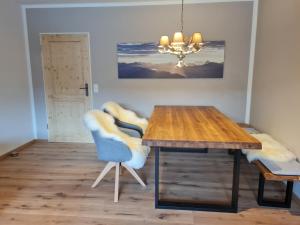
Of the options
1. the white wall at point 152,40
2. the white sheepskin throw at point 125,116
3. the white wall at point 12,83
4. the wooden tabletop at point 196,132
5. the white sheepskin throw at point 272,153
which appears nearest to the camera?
the wooden tabletop at point 196,132

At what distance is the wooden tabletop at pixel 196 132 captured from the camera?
2047mm

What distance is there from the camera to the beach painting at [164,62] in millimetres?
4039

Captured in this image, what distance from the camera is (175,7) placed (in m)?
3.99

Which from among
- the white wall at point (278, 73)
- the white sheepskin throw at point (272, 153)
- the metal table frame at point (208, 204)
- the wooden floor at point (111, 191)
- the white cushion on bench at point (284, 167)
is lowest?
the wooden floor at point (111, 191)

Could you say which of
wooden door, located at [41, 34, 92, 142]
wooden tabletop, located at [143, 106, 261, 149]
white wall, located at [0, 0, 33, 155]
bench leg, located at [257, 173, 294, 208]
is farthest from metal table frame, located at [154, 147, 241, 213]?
white wall, located at [0, 0, 33, 155]

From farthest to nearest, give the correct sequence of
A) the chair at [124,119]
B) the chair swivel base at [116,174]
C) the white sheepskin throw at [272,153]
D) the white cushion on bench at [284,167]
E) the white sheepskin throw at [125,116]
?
the white sheepskin throw at [125,116] → the chair at [124,119] → the chair swivel base at [116,174] → the white sheepskin throw at [272,153] → the white cushion on bench at [284,167]

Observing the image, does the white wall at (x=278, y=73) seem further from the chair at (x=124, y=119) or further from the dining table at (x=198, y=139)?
the chair at (x=124, y=119)

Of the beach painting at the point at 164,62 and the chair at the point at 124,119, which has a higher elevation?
the beach painting at the point at 164,62

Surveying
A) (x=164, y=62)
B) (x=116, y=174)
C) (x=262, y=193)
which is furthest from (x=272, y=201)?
(x=164, y=62)

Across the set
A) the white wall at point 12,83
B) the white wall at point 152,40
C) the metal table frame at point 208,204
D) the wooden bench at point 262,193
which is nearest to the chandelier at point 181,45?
the metal table frame at point 208,204

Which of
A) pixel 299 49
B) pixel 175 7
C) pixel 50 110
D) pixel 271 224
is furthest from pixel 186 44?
pixel 50 110

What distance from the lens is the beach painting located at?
13.3ft

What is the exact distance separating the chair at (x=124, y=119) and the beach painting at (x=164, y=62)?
0.82 meters

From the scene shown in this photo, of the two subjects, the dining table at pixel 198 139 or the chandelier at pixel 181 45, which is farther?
the chandelier at pixel 181 45
